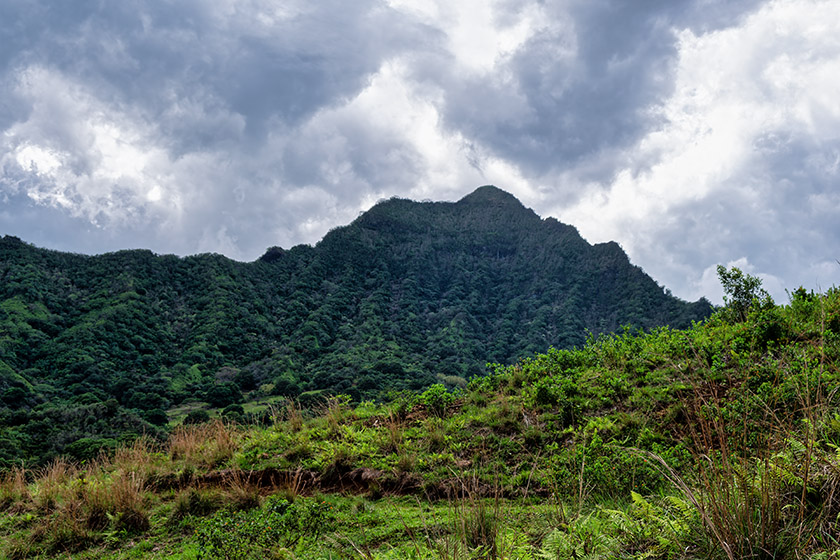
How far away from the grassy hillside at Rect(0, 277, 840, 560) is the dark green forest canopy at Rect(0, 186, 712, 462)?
16.6 meters

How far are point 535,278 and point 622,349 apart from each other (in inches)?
4118

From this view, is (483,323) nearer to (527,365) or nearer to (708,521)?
(527,365)

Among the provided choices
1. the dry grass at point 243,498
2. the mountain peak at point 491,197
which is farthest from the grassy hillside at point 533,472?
the mountain peak at point 491,197

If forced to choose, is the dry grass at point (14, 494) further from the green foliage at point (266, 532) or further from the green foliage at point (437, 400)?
the green foliage at point (437, 400)

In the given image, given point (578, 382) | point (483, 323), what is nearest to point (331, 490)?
point (578, 382)

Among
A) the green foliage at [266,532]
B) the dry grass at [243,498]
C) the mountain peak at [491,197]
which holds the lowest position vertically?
the dry grass at [243,498]

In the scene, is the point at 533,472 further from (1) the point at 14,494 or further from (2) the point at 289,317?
(2) the point at 289,317

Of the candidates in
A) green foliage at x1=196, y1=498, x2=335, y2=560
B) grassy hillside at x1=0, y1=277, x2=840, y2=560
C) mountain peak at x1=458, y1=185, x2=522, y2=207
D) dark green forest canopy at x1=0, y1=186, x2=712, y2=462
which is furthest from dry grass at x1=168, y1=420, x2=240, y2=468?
mountain peak at x1=458, y1=185, x2=522, y2=207

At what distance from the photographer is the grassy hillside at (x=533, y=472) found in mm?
2900

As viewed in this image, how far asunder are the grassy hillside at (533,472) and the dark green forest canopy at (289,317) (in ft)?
54.4

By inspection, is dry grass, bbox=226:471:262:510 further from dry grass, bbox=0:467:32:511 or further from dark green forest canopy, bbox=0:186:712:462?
dark green forest canopy, bbox=0:186:712:462

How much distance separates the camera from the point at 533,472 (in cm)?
507

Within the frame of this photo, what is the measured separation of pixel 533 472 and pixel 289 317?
78.4 metres

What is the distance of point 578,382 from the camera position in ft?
29.3
